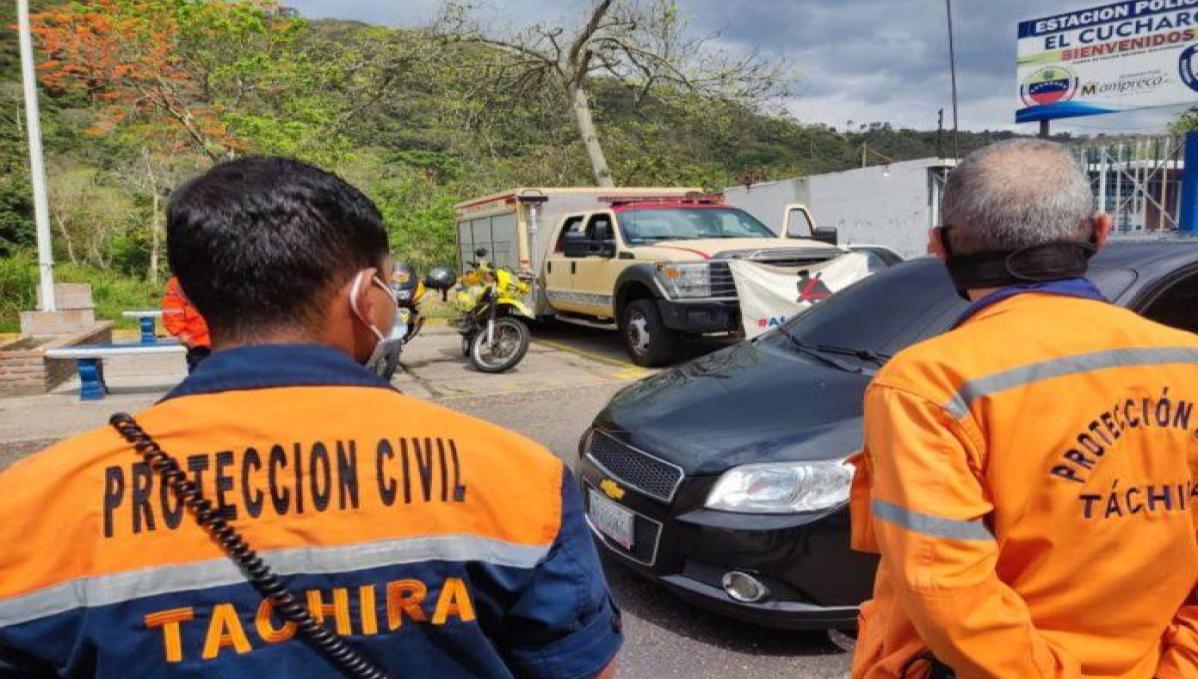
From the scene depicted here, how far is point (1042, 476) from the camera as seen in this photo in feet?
4.05

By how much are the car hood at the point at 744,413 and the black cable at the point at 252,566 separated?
2.17 m

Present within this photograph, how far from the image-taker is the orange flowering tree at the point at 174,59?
52.6 feet

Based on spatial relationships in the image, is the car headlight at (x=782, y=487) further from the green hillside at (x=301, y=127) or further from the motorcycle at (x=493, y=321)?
the green hillside at (x=301, y=127)

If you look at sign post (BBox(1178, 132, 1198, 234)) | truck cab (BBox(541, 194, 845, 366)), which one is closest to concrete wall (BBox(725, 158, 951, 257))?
sign post (BBox(1178, 132, 1198, 234))

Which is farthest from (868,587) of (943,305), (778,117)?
(778,117)

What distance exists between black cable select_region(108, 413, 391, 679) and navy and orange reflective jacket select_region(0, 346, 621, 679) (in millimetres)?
11

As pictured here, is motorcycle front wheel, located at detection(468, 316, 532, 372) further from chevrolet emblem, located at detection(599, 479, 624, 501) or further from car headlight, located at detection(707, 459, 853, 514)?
car headlight, located at detection(707, 459, 853, 514)

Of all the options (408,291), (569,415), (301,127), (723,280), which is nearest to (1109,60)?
(723,280)

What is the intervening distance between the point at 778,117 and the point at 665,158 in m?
4.98

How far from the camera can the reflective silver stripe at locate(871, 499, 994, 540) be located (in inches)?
47.3


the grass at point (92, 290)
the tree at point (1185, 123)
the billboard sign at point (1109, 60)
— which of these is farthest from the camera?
the tree at point (1185, 123)

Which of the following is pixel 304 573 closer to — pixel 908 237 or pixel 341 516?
pixel 341 516

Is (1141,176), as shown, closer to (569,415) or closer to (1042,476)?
(569,415)

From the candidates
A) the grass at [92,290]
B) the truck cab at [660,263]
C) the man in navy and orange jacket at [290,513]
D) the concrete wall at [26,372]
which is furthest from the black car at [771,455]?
the grass at [92,290]
